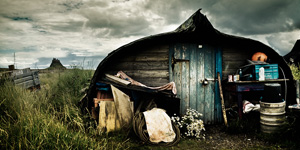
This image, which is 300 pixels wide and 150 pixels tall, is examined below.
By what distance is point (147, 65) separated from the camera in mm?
5992

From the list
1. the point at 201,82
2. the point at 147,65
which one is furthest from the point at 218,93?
the point at 147,65

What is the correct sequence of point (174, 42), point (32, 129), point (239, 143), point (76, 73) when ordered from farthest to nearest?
point (76, 73), point (174, 42), point (239, 143), point (32, 129)

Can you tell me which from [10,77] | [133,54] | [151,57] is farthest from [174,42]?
[10,77]

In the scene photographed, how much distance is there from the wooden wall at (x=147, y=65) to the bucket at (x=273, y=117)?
2.97 metres

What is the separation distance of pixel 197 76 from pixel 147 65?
5.74ft

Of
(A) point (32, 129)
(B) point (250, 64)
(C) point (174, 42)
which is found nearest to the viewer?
(A) point (32, 129)

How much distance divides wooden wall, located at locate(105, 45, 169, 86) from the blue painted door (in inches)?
9.4

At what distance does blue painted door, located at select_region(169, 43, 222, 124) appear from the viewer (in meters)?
6.05

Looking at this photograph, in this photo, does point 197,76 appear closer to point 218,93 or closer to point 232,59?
point 218,93

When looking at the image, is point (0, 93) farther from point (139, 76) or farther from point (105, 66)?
point (139, 76)

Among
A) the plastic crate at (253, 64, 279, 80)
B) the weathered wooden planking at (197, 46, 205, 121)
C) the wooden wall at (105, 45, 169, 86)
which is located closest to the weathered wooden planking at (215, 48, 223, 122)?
the weathered wooden planking at (197, 46, 205, 121)

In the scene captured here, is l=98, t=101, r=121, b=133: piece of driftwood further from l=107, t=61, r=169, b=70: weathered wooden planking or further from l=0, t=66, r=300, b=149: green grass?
l=107, t=61, r=169, b=70: weathered wooden planking

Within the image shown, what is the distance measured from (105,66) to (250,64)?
461 centimetres

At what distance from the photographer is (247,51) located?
248 inches
